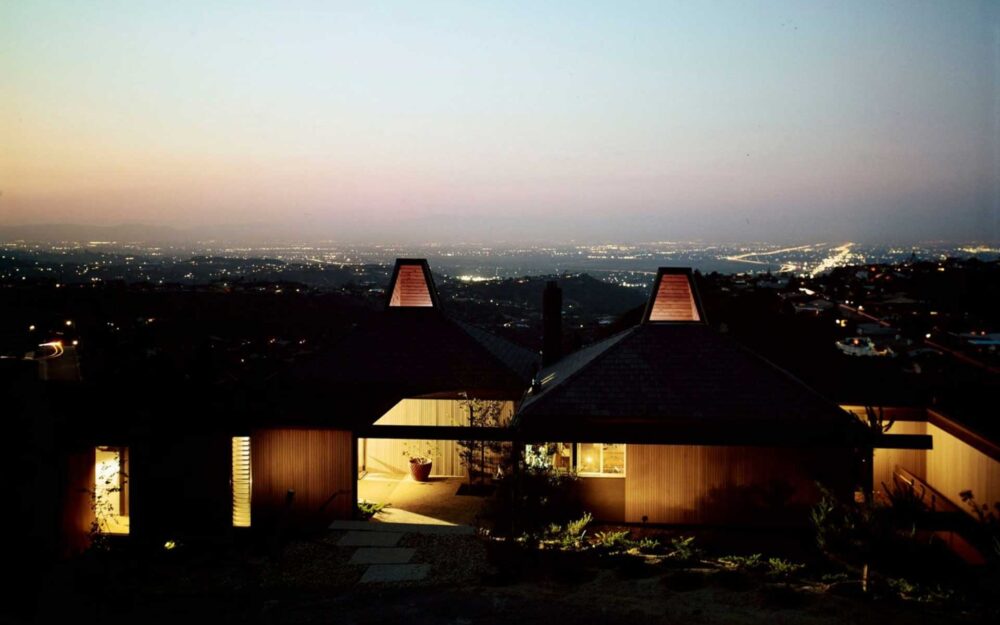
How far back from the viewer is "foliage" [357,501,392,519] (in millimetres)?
14281

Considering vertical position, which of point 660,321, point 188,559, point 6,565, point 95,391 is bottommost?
point 188,559

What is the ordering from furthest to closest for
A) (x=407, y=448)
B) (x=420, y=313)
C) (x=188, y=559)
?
(x=420, y=313) < (x=407, y=448) < (x=188, y=559)

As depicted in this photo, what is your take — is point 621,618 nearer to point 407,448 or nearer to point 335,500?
point 335,500

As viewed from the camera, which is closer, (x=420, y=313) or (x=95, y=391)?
(x=95, y=391)

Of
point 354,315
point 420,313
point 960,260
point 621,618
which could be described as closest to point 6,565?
point 621,618

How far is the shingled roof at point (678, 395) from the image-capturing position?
45.8ft

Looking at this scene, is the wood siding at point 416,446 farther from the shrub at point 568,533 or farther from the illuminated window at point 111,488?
the illuminated window at point 111,488

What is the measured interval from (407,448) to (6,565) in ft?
31.3

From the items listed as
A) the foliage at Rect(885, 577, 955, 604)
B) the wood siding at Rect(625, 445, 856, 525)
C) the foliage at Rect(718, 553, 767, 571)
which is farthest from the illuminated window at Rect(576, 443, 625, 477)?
the foliage at Rect(885, 577, 955, 604)

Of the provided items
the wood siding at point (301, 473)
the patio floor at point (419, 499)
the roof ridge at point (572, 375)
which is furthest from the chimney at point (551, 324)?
the wood siding at point (301, 473)

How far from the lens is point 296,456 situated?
13.8 metres

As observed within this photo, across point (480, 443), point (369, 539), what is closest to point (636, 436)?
point (480, 443)

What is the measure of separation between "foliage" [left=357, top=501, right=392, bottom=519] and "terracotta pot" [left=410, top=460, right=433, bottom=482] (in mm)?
1938

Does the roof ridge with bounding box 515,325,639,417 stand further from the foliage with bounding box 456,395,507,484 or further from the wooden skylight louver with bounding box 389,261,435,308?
the wooden skylight louver with bounding box 389,261,435,308
